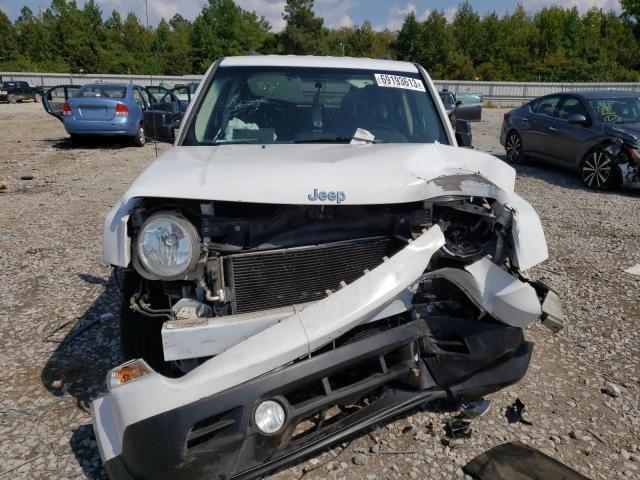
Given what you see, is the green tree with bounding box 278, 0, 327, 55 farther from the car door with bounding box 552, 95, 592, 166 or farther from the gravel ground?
the gravel ground

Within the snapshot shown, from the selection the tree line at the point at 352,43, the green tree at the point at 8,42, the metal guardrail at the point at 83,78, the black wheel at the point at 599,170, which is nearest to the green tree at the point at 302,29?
the tree line at the point at 352,43

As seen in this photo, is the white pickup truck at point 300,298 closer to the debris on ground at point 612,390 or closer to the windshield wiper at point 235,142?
the windshield wiper at point 235,142

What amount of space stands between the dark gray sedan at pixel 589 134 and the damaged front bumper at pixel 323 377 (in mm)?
7178

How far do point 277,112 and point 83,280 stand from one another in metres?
2.60

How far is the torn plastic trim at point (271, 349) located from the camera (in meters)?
1.96

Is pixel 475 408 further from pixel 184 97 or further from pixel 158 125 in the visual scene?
pixel 184 97

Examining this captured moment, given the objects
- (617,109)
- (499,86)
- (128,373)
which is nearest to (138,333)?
(128,373)

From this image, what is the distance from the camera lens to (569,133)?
9328 mm

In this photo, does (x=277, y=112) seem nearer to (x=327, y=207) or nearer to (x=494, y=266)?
(x=327, y=207)

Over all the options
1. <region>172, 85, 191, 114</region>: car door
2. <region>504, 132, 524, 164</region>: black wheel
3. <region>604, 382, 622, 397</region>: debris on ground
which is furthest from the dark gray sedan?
<region>172, 85, 191, 114</region>: car door

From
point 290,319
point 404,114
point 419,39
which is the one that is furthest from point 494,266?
point 419,39

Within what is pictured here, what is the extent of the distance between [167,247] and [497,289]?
155cm

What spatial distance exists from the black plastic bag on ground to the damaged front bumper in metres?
0.32

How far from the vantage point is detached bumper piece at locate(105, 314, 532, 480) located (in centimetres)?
196
